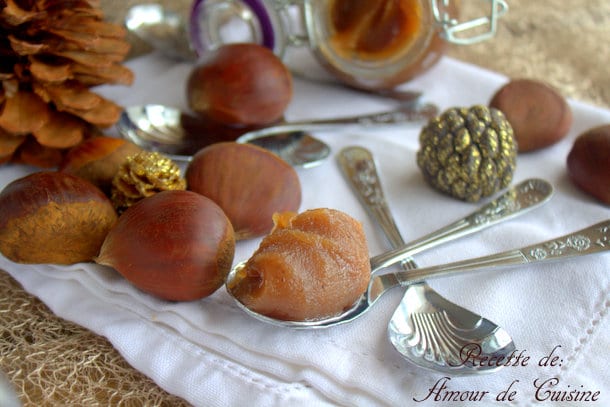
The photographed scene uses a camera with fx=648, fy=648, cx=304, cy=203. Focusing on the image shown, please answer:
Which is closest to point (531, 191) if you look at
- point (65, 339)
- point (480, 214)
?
point (480, 214)

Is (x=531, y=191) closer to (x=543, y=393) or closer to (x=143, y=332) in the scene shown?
(x=543, y=393)

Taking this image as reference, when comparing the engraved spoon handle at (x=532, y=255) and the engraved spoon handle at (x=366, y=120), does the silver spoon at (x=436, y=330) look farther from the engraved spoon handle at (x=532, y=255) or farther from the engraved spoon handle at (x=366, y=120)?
the engraved spoon handle at (x=366, y=120)

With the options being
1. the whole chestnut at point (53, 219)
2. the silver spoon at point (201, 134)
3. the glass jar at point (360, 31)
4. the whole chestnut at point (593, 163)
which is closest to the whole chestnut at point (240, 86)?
the silver spoon at point (201, 134)


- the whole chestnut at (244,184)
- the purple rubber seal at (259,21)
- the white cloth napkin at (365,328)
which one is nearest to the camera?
the white cloth napkin at (365,328)

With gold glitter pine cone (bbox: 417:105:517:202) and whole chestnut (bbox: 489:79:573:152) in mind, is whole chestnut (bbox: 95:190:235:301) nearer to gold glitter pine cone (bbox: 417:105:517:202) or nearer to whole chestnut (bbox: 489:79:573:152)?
gold glitter pine cone (bbox: 417:105:517:202)

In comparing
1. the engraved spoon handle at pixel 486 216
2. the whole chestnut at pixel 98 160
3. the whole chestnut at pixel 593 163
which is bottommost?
the engraved spoon handle at pixel 486 216

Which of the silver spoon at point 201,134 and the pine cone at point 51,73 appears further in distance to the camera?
the silver spoon at point 201,134
